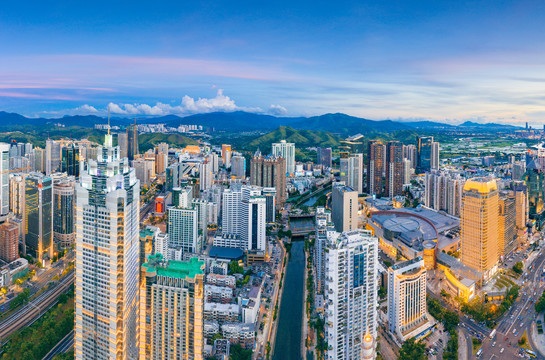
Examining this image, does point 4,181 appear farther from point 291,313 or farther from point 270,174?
point 291,313

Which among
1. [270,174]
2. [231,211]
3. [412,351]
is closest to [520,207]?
[412,351]

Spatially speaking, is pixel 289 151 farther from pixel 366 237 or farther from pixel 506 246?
pixel 366 237

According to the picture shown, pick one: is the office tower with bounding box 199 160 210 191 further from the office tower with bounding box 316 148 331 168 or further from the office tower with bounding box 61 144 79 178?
the office tower with bounding box 316 148 331 168

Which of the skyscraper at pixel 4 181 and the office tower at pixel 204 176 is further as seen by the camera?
the office tower at pixel 204 176

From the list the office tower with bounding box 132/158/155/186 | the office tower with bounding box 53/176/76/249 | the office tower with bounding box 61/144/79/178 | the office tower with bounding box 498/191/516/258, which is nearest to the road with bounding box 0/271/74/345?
the office tower with bounding box 53/176/76/249

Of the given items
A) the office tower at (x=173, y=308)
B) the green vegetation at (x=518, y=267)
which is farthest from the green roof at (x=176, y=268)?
the green vegetation at (x=518, y=267)

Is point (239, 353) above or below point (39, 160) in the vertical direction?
below

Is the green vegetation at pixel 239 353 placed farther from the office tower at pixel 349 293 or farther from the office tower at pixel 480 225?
the office tower at pixel 480 225
